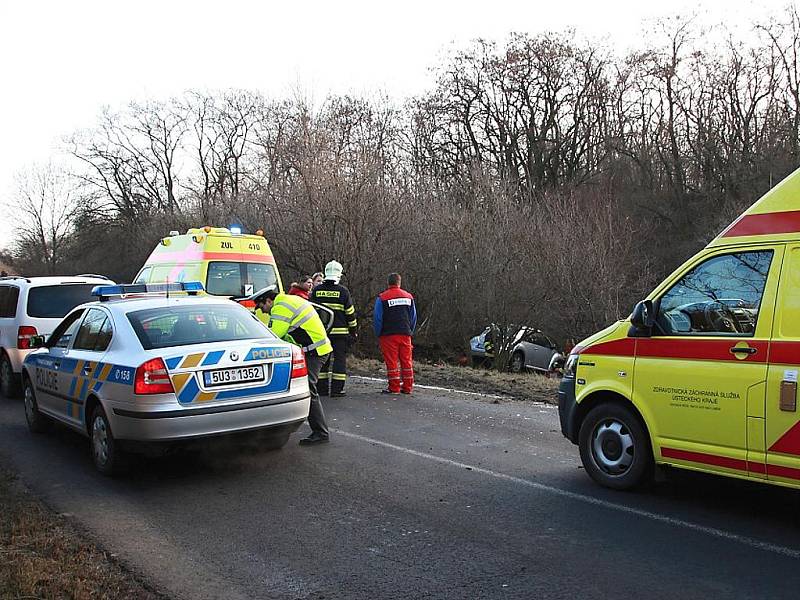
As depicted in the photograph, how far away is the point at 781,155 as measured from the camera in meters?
28.8

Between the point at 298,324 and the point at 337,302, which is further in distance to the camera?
the point at 337,302


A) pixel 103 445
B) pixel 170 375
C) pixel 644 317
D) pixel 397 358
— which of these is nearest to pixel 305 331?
pixel 170 375

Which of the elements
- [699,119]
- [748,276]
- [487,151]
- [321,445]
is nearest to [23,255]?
[487,151]

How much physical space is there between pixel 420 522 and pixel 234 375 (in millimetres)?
2160

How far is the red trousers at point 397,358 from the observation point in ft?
37.5

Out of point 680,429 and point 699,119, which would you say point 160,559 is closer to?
point 680,429

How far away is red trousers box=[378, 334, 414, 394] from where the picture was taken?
450 inches

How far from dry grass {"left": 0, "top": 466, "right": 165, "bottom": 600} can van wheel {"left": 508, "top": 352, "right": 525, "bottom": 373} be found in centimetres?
1575

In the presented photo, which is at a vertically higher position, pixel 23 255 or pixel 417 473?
pixel 23 255

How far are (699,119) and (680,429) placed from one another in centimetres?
3048

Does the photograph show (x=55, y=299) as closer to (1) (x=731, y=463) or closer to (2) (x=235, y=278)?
(2) (x=235, y=278)

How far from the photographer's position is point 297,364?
703 centimetres

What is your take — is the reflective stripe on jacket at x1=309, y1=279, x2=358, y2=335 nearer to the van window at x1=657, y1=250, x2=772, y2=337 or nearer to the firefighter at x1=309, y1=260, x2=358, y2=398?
the firefighter at x1=309, y1=260, x2=358, y2=398

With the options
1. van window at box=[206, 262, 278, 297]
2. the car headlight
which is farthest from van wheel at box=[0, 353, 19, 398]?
the car headlight
